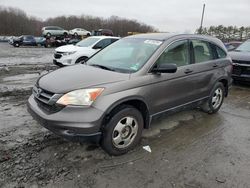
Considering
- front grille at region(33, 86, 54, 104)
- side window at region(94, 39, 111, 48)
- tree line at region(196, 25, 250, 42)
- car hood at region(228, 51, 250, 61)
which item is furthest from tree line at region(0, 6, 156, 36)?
front grille at region(33, 86, 54, 104)

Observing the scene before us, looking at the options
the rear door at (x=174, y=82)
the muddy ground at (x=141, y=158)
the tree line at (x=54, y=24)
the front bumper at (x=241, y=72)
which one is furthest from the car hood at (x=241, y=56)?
the tree line at (x=54, y=24)

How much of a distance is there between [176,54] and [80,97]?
79.0 inches

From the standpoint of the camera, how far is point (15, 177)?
9.80 ft

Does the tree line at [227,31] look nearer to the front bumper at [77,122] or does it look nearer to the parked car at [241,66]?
the parked car at [241,66]

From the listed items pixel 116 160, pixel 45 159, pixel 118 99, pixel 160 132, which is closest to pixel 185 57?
pixel 160 132

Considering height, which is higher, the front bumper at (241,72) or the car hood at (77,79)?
the car hood at (77,79)

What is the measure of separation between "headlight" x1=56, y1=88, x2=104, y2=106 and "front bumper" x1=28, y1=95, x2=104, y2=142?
7cm

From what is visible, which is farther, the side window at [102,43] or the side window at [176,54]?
the side window at [102,43]

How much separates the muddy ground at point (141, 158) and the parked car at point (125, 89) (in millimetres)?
372

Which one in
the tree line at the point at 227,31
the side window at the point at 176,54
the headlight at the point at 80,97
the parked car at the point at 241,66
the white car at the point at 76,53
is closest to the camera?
the headlight at the point at 80,97

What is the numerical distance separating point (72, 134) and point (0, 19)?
68722 millimetres

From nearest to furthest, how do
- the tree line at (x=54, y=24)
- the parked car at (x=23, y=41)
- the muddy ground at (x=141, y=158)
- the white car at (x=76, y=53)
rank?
1. the muddy ground at (x=141, y=158)
2. the white car at (x=76, y=53)
3. the parked car at (x=23, y=41)
4. the tree line at (x=54, y=24)

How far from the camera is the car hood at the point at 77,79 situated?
3270mm

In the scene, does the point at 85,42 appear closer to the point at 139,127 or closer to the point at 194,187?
the point at 139,127
